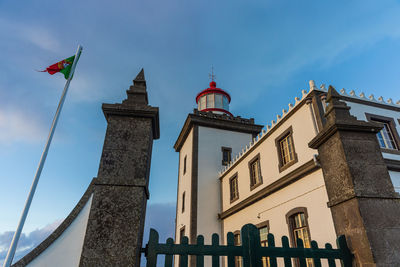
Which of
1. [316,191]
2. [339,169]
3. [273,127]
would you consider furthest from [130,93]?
[273,127]

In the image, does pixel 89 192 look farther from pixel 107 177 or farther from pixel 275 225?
pixel 275 225

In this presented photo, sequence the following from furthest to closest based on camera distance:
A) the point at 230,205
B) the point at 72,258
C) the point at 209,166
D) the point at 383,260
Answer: the point at 209,166
the point at 230,205
the point at 72,258
the point at 383,260

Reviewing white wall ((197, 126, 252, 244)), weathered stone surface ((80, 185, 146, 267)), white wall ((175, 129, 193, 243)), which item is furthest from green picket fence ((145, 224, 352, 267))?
white wall ((175, 129, 193, 243))

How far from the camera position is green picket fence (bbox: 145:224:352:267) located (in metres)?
2.39

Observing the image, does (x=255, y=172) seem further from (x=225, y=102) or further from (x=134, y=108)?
(x=225, y=102)

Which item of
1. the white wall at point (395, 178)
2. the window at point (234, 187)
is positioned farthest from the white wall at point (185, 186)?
the white wall at point (395, 178)

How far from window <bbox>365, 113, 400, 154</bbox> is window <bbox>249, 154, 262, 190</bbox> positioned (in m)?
5.18

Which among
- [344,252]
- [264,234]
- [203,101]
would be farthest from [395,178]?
[203,101]

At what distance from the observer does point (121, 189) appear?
2.66 metres

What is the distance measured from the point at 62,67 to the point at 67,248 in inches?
186

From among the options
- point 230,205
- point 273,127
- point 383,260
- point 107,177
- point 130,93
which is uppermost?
point 273,127

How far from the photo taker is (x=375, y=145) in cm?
313

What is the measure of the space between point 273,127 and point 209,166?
268 inches

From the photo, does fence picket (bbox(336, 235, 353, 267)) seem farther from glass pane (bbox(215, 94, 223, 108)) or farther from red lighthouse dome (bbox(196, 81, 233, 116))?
glass pane (bbox(215, 94, 223, 108))
